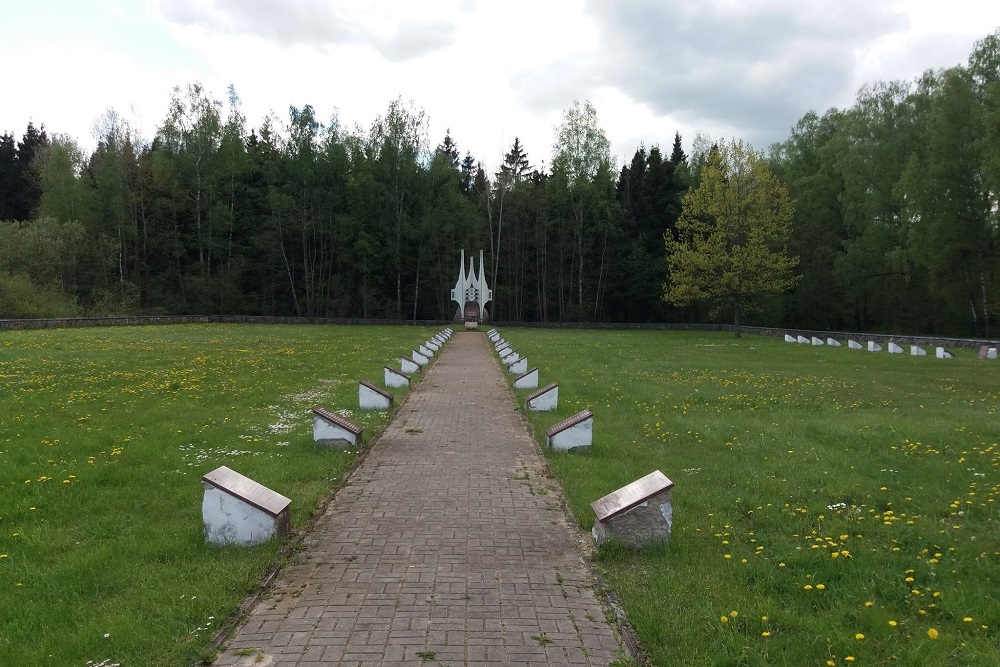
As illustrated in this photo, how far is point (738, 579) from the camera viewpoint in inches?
198

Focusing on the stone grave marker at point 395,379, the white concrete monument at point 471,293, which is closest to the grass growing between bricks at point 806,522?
the stone grave marker at point 395,379

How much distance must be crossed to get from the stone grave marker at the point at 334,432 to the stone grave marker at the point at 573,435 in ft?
8.82

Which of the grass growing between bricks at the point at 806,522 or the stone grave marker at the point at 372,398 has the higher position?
the stone grave marker at the point at 372,398

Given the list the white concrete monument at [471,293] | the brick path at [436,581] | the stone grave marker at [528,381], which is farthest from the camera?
the white concrete monument at [471,293]

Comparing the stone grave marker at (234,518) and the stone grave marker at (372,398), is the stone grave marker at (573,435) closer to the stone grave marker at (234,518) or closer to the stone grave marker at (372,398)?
the stone grave marker at (372,398)

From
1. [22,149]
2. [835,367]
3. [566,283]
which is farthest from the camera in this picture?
[22,149]

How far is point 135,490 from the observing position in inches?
283

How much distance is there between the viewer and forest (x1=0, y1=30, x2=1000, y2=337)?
43.0m

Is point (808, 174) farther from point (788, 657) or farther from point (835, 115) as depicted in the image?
point (788, 657)

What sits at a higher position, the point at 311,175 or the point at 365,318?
the point at 311,175

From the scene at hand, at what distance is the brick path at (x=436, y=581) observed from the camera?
3988mm

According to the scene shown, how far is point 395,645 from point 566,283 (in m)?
54.8

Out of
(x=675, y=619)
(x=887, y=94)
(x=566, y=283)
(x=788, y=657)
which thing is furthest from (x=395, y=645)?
(x=566, y=283)

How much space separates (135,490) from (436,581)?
4029 millimetres
